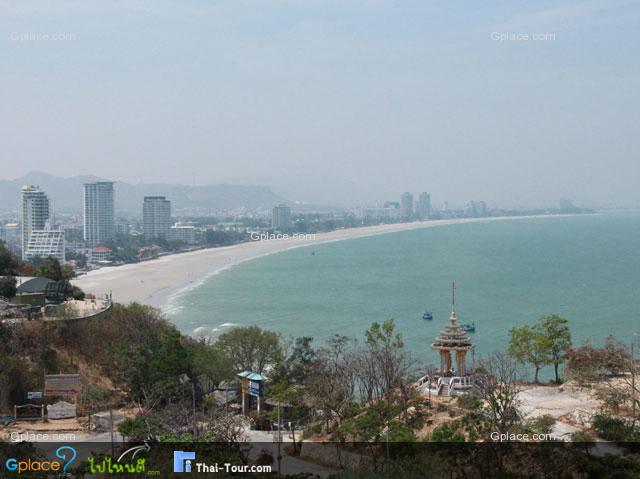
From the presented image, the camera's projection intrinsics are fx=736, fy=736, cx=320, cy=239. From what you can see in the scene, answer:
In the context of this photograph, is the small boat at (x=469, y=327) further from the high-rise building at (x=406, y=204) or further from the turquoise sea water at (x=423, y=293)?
the high-rise building at (x=406, y=204)

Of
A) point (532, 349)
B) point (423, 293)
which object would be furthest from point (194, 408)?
point (423, 293)

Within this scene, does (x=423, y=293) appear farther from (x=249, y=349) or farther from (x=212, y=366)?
(x=212, y=366)


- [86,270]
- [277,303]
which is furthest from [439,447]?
[86,270]

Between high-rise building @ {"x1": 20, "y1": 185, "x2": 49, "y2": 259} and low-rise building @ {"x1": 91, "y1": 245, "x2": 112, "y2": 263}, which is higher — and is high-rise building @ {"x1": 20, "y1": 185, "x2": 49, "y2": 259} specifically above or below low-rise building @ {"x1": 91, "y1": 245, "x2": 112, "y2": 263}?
above

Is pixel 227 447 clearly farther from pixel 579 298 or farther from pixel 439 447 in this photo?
pixel 579 298

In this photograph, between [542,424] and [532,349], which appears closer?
[542,424]

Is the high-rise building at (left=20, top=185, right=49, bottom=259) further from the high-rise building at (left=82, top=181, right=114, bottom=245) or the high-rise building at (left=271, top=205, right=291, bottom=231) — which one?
the high-rise building at (left=271, top=205, right=291, bottom=231)

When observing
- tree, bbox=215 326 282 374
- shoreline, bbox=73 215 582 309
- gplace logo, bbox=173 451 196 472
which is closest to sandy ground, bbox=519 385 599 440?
gplace logo, bbox=173 451 196 472
